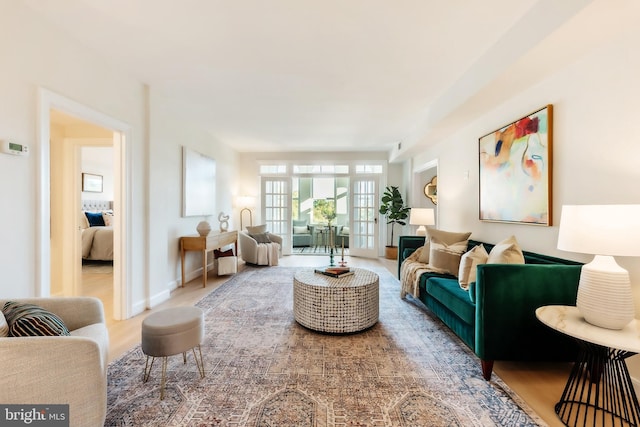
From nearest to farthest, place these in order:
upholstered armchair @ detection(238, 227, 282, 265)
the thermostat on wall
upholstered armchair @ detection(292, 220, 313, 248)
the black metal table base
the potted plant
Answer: the black metal table base
the thermostat on wall
upholstered armchair @ detection(238, 227, 282, 265)
the potted plant
upholstered armchair @ detection(292, 220, 313, 248)

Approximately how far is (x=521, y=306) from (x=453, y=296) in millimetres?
522

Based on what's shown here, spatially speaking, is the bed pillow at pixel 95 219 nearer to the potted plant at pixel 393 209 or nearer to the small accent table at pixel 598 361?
the potted plant at pixel 393 209

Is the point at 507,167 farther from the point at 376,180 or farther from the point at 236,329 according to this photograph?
the point at 376,180

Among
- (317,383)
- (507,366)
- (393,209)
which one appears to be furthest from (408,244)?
(317,383)

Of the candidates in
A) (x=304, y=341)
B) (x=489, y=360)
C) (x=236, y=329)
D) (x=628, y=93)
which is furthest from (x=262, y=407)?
(x=628, y=93)

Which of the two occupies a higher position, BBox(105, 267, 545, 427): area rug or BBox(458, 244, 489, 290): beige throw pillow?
BBox(458, 244, 489, 290): beige throw pillow

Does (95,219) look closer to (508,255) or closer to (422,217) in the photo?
(422,217)

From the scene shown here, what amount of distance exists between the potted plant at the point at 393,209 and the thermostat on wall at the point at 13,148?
5641mm

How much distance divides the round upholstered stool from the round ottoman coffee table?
1.01m

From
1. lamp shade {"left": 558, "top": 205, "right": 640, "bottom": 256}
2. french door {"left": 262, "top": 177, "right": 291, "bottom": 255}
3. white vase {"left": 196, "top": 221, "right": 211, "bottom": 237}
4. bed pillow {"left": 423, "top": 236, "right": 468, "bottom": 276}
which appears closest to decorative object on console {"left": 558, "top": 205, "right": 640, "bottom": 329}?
lamp shade {"left": 558, "top": 205, "right": 640, "bottom": 256}

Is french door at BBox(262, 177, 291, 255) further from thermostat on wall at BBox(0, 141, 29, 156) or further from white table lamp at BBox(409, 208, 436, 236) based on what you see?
thermostat on wall at BBox(0, 141, 29, 156)

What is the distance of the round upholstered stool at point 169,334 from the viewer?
174 centimetres

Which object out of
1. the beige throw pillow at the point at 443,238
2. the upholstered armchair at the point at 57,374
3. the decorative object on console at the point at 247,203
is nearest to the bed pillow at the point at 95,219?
the decorative object on console at the point at 247,203

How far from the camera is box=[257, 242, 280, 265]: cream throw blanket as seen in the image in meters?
5.50
